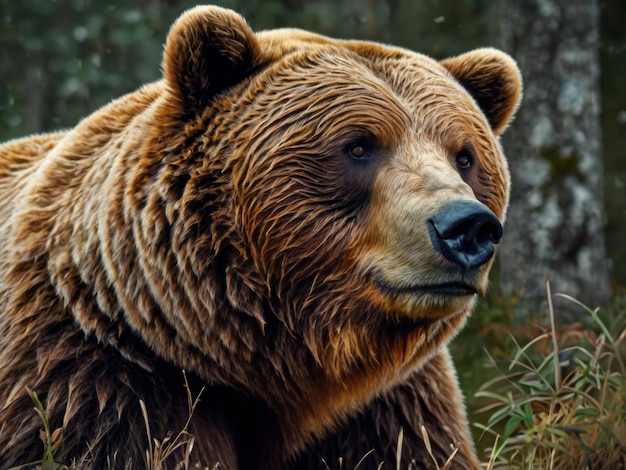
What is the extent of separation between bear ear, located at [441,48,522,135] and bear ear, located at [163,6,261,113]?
0.94 metres

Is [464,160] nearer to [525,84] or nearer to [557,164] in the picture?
[557,164]

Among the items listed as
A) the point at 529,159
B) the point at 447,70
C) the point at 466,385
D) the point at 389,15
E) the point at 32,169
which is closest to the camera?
the point at 447,70

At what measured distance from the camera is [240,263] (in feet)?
11.4

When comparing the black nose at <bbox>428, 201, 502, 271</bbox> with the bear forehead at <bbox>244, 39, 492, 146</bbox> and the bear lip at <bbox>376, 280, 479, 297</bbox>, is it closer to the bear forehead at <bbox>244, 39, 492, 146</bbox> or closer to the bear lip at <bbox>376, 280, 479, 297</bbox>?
the bear lip at <bbox>376, 280, 479, 297</bbox>

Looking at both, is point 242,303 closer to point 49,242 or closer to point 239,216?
point 239,216

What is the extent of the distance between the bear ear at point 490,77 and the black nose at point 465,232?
1.26 meters

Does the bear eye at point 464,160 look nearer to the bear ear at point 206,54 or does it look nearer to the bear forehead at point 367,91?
the bear forehead at point 367,91

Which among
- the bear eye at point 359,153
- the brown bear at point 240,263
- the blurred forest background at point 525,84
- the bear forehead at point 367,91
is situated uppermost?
the bear forehead at point 367,91

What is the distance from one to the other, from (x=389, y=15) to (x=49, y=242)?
10426mm

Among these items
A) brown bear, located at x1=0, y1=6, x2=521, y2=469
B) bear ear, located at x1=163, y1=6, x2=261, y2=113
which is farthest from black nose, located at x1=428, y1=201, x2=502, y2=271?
bear ear, located at x1=163, y1=6, x2=261, y2=113

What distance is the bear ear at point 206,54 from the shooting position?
359 centimetres

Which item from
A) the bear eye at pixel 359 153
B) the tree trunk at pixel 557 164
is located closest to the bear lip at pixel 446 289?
the bear eye at pixel 359 153

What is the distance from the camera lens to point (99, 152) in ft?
12.9

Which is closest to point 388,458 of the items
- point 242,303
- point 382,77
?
point 242,303
